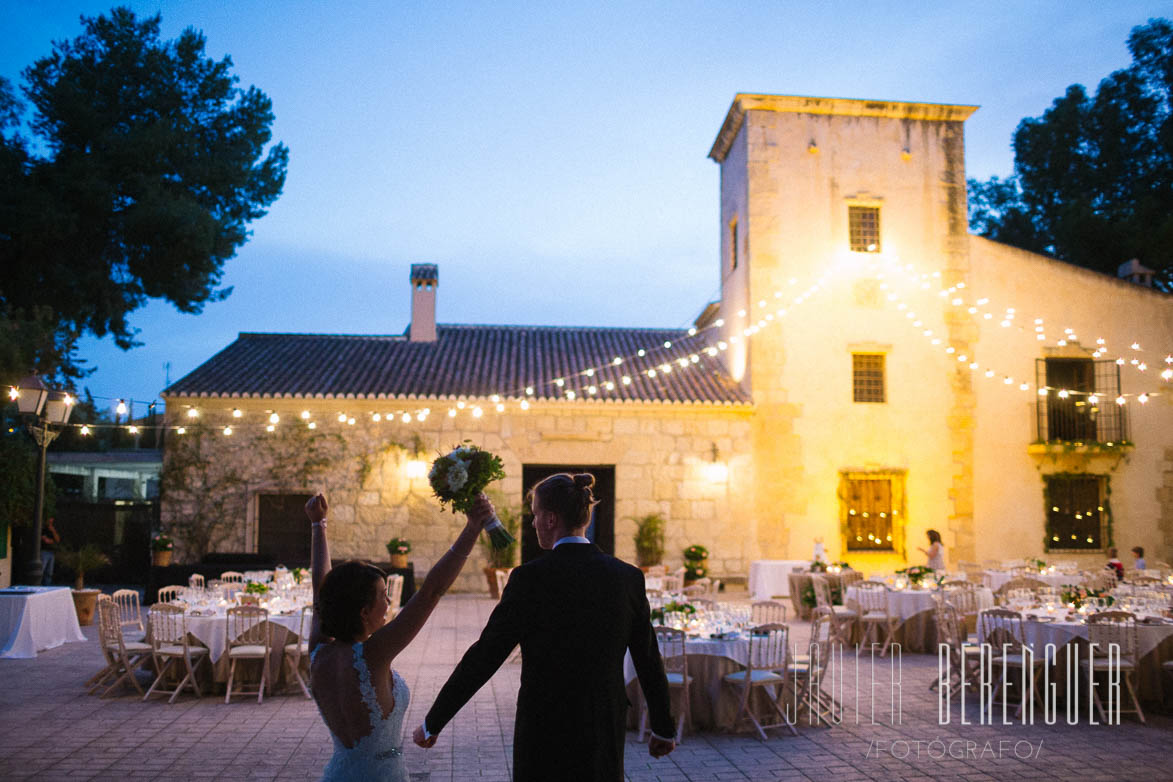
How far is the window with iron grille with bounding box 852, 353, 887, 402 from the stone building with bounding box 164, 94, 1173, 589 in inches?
1.4

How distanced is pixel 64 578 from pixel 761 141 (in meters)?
14.2

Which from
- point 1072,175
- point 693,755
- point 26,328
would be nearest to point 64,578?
point 26,328

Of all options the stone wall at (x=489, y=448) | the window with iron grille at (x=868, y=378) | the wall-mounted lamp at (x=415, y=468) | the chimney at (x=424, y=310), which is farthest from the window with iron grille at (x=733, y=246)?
the wall-mounted lamp at (x=415, y=468)

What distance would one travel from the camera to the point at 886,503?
15.8 meters

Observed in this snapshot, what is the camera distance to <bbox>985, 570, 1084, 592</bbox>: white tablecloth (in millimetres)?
11898

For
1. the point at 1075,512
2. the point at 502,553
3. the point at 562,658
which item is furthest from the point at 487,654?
the point at 1075,512

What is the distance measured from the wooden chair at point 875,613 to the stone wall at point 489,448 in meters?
5.15

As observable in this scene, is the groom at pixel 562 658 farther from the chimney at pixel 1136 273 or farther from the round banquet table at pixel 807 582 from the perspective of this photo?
the chimney at pixel 1136 273

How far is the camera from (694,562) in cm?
1497

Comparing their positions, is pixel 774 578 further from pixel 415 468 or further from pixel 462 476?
pixel 462 476

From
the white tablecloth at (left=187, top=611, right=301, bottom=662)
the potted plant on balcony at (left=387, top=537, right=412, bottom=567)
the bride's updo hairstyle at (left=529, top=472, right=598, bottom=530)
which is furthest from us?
the potted plant on balcony at (left=387, top=537, right=412, bottom=567)

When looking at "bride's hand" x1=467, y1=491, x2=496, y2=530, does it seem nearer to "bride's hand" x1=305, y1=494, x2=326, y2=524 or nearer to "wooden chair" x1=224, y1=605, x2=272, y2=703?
"bride's hand" x1=305, y1=494, x2=326, y2=524

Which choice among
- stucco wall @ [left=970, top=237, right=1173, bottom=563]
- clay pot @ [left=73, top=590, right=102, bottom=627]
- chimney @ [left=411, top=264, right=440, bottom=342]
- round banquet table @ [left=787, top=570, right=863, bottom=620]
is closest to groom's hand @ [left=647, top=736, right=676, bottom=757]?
round banquet table @ [left=787, top=570, right=863, bottom=620]

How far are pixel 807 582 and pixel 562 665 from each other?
1012 centimetres
